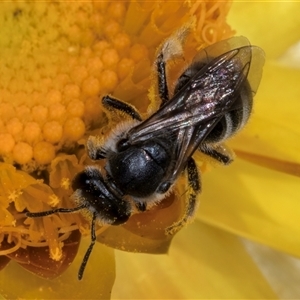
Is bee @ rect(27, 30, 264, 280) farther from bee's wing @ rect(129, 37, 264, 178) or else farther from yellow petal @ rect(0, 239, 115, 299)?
yellow petal @ rect(0, 239, 115, 299)

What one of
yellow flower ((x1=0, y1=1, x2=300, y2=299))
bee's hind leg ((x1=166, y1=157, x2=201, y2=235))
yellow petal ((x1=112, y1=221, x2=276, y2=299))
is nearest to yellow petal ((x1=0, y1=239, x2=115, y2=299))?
yellow flower ((x1=0, y1=1, x2=300, y2=299))

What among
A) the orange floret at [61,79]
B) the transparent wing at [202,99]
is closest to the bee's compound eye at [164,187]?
the transparent wing at [202,99]

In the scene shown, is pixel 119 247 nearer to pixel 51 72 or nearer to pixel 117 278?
pixel 117 278

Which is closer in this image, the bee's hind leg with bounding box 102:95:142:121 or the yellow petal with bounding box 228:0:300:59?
the bee's hind leg with bounding box 102:95:142:121

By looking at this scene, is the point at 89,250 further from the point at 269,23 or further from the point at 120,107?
the point at 269,23

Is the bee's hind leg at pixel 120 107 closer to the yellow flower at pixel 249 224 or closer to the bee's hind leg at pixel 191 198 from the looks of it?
the bee's hind leg at pixel 191 198

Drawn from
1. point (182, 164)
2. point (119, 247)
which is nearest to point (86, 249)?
point (119, 247)

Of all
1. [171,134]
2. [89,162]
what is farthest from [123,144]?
[89,162]
